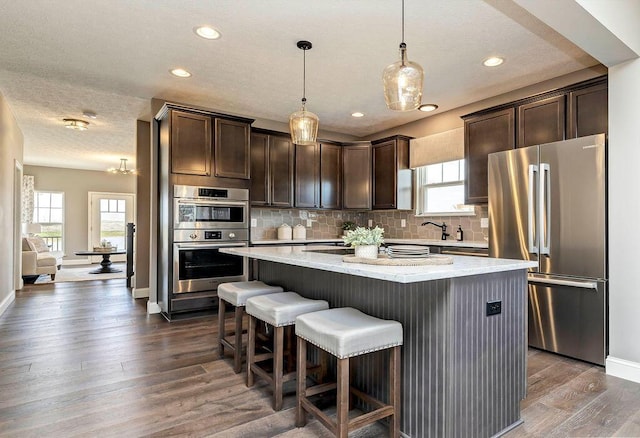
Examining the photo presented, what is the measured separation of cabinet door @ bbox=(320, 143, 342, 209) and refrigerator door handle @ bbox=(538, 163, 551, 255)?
3058 millimetres

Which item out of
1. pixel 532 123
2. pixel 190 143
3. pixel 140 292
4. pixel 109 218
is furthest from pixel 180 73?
pixel 109 218

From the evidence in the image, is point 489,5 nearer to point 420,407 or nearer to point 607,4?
point 607,4

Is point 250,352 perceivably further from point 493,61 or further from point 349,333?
point 493,61

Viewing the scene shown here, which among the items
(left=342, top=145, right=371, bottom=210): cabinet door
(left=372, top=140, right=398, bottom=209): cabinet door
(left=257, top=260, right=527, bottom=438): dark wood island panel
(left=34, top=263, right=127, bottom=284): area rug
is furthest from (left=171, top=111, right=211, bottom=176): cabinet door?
(left=34, top=263, right=127, bottom=284): area rug

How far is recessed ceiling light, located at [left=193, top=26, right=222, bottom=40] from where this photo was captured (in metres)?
2.82

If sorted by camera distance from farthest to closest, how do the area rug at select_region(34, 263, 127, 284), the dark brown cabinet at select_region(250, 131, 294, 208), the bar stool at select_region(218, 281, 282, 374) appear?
1. the area rug at select_region(34, 263, 127, 284)
2. the dark brown cabinet at select_region(250, 131, 294, 208)
3. the bar stool at select_region(218, 281, 282, 374)

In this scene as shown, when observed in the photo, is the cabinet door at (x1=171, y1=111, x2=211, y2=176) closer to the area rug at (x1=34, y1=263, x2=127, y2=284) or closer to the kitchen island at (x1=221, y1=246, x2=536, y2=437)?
the kitchen island at (x1=221, y1=246, x2=536, y2=437)

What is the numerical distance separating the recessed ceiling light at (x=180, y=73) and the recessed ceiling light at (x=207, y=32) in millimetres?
779

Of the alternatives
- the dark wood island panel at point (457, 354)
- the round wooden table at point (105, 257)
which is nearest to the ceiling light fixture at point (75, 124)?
the round wooden table at point (105, 257)

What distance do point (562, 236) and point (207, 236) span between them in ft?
11.7

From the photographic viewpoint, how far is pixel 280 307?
7.39 ft

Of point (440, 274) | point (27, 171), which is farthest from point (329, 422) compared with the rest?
A: point (27, 171)

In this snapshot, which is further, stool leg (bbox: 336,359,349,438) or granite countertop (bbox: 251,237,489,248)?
granite countertop (bbox: 251,237,489,248)

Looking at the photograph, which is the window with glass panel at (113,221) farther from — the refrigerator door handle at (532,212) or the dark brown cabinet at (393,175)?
the refrigerator door handle at (532,212)
